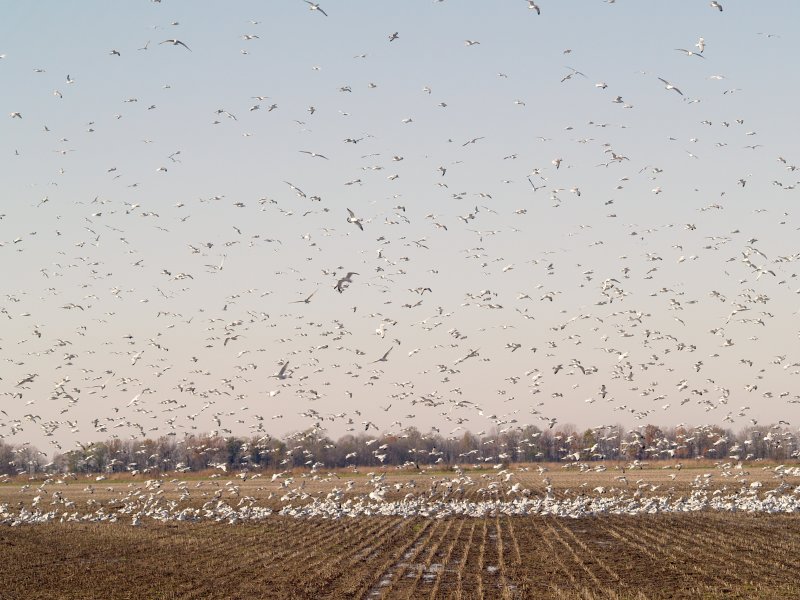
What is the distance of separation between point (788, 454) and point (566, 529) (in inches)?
3106

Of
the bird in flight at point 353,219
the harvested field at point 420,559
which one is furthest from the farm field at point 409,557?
the bird in flight at point 353,219

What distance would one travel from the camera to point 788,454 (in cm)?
10431

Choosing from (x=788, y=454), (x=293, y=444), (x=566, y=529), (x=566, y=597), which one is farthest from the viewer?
(x=293, y=444)

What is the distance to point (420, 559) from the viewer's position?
2655cm

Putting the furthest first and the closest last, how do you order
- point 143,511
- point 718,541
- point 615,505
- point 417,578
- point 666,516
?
point 143,511 < point 615,505 < point 666,516 < point 718,541 < point 417,578

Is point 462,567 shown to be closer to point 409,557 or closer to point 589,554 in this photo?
point 409,557

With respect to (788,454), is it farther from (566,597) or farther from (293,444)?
(566,597)

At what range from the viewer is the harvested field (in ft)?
69.9

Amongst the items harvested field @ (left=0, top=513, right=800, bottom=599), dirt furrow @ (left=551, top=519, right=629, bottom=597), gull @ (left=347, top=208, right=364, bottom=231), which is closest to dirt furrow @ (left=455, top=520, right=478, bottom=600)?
harvested field @ (left=0, top=513, right=800, bottom=599)

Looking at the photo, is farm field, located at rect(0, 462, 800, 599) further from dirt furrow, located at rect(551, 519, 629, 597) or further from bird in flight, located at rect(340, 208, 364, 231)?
bird in flight, located at rect(340, 208, 364, 231)

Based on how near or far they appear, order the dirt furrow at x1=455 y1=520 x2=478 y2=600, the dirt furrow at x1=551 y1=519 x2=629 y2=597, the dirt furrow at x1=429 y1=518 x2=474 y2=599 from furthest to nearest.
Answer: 1. the dirt furrow at x1=551 y1=519 x2=629 y2=597
2. the dirt furrow at x1=429 y1=518 x2=474 y2=599
3. the dirt furrow at x1=455 y1=520 x2=478 y2=600

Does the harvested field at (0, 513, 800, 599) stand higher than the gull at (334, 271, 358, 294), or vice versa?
the gull at (334, 271, 358, 294)

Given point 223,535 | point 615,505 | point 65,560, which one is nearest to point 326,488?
point 615,505

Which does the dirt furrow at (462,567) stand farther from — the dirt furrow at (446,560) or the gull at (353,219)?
the gull at (353,219)
